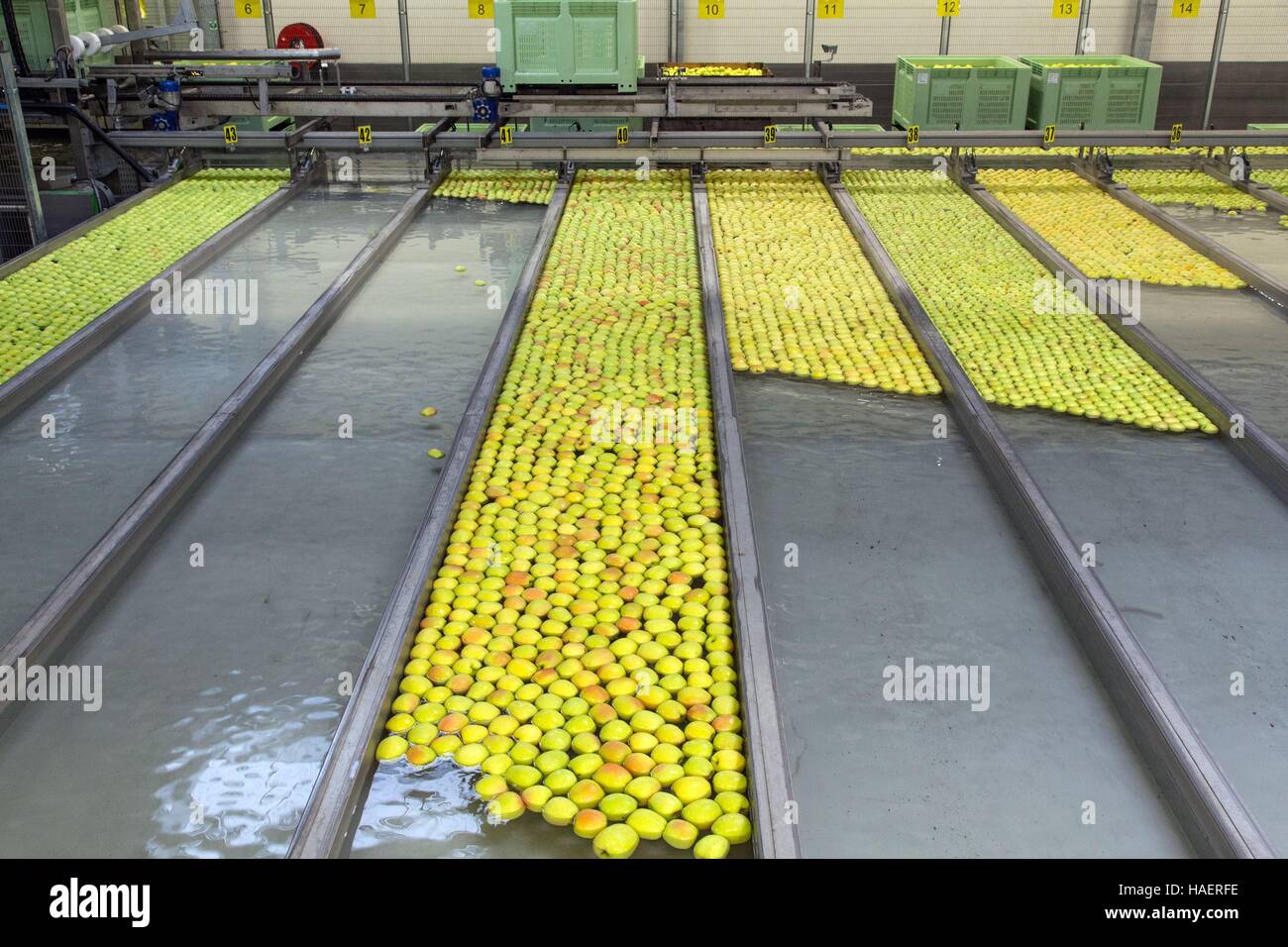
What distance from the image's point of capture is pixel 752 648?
353 cm

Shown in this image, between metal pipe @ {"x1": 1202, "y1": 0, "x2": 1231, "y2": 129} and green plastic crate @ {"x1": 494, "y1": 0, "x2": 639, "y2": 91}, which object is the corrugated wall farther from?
green plastic crate @ {"x1": 494, "y1": 0, "x2": 639, "y2": 91}

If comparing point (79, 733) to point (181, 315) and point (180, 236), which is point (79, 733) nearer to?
point (181, 315)

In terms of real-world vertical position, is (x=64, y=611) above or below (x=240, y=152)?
below

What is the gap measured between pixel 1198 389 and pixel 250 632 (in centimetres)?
465

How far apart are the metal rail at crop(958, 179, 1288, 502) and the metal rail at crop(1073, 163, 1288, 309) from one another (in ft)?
3.36

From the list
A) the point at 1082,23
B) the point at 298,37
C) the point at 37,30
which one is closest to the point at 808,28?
the point at 1082,23

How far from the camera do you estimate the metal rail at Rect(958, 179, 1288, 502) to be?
4938 millimetres

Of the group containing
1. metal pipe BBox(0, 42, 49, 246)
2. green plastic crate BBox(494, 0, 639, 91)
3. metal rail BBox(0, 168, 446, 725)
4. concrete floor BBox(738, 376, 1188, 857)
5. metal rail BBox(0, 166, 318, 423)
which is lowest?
concrete floor BBox(738, 376, 1188, 857)

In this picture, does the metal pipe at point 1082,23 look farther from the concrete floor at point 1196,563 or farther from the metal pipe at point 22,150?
the metal pipe at point 22,150

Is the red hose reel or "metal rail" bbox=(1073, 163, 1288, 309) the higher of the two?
the red hose reel

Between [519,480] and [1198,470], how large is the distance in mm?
3059

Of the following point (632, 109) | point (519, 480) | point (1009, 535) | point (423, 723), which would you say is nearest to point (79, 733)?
point (423, 723)

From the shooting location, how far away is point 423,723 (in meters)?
3.30

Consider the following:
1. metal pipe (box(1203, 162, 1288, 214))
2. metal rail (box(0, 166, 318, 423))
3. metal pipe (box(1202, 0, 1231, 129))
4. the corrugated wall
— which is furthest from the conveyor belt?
the corrugated wall
